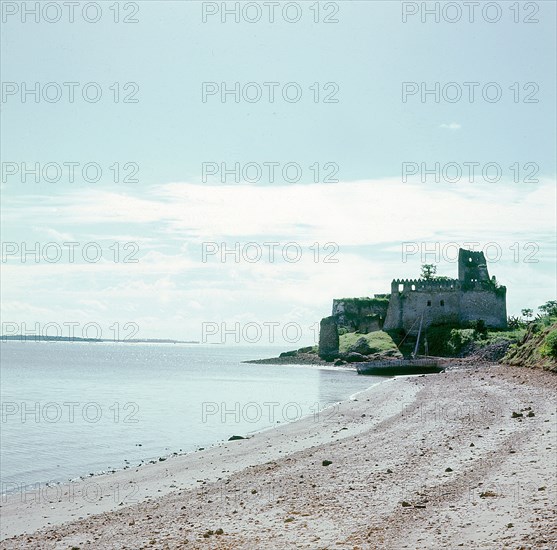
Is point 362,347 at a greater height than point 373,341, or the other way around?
point 373,341

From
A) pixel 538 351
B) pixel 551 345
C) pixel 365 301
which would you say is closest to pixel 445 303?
pixel 365 301

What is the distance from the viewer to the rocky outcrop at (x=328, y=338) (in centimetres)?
9106

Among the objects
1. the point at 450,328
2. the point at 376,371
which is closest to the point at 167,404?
the point at 376,371

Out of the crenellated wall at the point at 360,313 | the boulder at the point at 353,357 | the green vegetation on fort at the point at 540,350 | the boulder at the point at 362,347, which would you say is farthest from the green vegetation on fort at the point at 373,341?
the green vegetation on fort at the point at 540,350

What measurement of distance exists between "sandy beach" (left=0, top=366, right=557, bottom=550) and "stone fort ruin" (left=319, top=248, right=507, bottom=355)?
6313cm

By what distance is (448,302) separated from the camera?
87.7 meters

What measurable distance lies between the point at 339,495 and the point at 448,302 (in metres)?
76.7

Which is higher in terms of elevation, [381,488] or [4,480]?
[381,488]

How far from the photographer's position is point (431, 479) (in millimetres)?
14391

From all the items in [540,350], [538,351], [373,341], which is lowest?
[373,341]

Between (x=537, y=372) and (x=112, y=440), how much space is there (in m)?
21.9

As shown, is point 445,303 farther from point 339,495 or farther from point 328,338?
point 339,495

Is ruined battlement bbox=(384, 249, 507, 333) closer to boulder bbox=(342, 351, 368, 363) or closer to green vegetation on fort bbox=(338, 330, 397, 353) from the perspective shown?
green vegetation on fort bbox=(338, 330, 397, 353)

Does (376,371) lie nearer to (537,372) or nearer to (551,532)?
(537,372)
